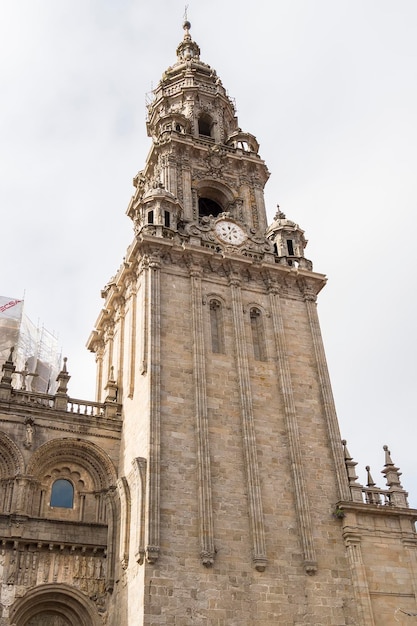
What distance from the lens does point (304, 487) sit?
87.3ft

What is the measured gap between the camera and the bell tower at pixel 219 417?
23469mm

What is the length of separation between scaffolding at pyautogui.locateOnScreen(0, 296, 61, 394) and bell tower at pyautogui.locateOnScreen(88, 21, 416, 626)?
11.6 ft

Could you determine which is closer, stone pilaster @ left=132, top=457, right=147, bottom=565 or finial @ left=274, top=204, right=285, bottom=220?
stone pilaster @ left=132, top=457, right=147, bottom=565

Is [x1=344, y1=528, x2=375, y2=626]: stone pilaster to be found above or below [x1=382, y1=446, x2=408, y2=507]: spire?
below

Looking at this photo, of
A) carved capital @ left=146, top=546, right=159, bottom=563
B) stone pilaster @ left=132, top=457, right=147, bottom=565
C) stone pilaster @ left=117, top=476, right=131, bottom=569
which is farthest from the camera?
stone pilaster @ left=117, top=476, right=131, bottom=569

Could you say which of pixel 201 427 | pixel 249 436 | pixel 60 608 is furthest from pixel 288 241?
pixel 60 608

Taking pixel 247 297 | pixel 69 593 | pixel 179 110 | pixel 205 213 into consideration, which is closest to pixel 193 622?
pixel 69 593

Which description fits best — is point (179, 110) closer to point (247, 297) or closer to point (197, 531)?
point (247, 297)

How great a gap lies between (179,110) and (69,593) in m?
28.2

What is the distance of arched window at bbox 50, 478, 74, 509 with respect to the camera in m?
27.0

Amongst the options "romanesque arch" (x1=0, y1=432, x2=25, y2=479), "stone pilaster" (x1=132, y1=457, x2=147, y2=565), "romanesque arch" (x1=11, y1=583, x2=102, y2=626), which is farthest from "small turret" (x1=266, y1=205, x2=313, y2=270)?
"romanesque arch" (x1=11, y1=583, x2=102, y2=626)

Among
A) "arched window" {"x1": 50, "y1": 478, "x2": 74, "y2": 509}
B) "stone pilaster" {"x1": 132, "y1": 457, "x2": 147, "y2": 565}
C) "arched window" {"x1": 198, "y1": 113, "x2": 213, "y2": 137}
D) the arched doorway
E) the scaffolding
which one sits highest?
"arched window" {"x1": 198, "y1": 113, "x2": 213, "y2": 137}

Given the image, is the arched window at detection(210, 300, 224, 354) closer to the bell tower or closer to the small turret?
the bell tower

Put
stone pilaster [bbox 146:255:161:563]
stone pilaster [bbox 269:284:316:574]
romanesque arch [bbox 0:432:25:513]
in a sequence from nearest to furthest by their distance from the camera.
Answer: stone pilaster [bbox 146:255:161:563] → stone pilaster [bbox 269:284:316:574] → romanesque arch [bbox 0:432:25:513]
